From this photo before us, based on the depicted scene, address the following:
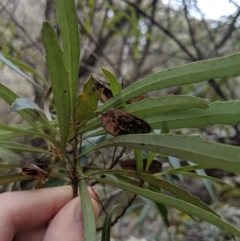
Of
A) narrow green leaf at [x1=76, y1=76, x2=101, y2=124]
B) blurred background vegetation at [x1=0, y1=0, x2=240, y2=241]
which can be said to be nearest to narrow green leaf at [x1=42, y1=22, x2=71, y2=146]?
narrow green leaf at [x1=76, y1=76, x2=101, y2=124]

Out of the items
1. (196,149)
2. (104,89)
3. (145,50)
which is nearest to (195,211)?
(196,149)

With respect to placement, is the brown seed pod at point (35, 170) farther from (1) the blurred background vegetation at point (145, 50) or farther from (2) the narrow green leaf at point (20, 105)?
(1) the blurred background vegetation at point (145, 50)

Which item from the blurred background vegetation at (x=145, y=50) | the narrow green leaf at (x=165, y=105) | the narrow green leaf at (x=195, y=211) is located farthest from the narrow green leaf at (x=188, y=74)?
the blurred background vegetation at (x=145, y=50)

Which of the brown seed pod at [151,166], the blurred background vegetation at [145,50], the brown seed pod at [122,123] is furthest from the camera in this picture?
the blurred background vegetation at [145,50]

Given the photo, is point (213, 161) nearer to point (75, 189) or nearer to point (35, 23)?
point (75, 189)

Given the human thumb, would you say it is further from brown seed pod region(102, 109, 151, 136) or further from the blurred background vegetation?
the blurred background vegetation

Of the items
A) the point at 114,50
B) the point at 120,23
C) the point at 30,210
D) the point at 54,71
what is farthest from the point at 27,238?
the point at 114,50

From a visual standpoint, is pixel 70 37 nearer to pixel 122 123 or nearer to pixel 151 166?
pixel 122 123
